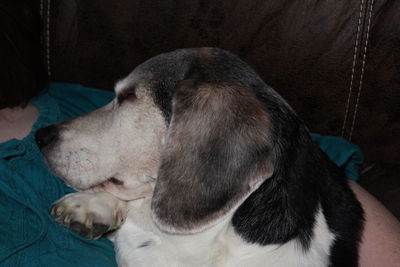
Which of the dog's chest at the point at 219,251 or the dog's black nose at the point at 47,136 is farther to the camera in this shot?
the dog's black nose at the point at 47,136

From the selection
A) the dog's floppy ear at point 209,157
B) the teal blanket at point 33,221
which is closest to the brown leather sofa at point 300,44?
the teal blanket at point 33,221

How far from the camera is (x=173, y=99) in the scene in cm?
128

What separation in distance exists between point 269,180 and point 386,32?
0.89 metres

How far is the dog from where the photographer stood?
1187 millimetres

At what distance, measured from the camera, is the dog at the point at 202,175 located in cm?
119

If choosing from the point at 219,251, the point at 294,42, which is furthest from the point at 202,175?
the point at 294,42

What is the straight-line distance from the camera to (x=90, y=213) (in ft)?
4.76

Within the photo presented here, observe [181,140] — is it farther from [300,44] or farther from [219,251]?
[300,44]

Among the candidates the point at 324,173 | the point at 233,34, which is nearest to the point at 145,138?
the point at 324,173

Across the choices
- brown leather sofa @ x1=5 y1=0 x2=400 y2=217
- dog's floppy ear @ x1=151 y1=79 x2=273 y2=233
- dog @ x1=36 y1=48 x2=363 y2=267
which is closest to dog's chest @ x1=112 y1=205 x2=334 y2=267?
dog @ x1=36 y1=48 x2=363 y2=267

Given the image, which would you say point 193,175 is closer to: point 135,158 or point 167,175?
point 167,175

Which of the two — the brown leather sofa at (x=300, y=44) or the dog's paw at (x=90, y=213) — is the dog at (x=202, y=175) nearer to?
the dog's paw at (x=90, y=213)

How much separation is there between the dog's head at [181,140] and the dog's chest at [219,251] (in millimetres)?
120

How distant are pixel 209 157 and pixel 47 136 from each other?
1.81ft
